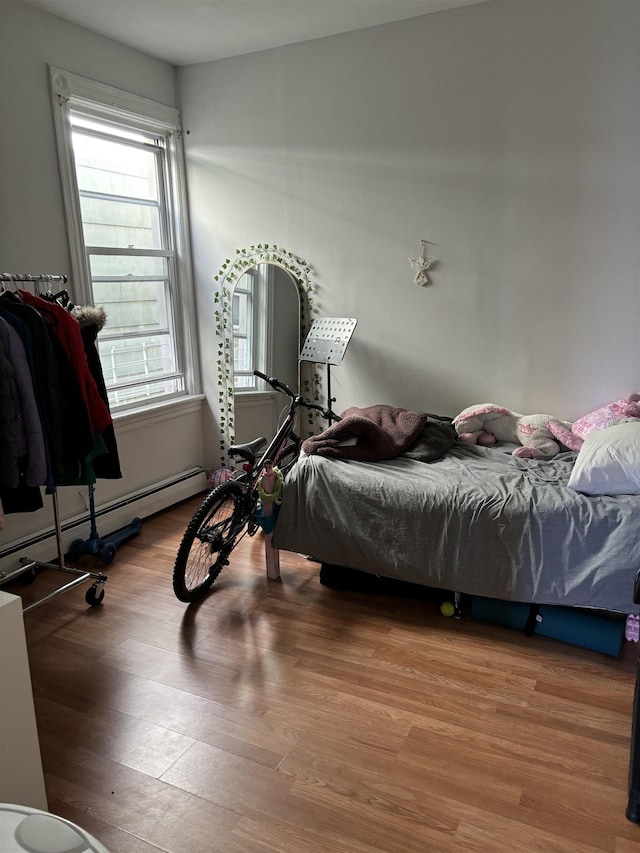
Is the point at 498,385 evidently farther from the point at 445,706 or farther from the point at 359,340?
the point at 445,706

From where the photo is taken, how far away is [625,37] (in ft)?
9.21

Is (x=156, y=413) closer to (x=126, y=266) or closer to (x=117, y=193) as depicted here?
(x=126, y=266)

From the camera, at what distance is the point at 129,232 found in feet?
12.5

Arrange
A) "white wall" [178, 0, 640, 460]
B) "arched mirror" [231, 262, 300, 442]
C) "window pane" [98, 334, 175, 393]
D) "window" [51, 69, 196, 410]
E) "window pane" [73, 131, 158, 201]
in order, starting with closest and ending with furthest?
1. "white wall" [178, 0, 640, 460]
2. "window" [51, 69, 196, 410]
3. "window pane" [73, 131, 158, 201]
4. "window pane" [98, 334, 175, 393]
5. "arched mirror" [231, 262, 300, 442]

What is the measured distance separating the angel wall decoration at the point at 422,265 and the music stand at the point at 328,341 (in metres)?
0.43

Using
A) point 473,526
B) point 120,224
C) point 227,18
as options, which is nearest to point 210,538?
point 473,526

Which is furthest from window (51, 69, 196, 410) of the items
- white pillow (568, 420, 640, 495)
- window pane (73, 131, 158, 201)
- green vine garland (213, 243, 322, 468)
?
white pillow (568, 420, 640, 495)

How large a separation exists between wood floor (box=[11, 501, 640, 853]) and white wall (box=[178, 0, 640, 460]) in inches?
55.5

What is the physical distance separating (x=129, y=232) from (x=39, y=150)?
2.50 feet

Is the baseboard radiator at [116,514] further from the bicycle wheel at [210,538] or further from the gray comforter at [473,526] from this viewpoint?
the gray comforter at [473,526]

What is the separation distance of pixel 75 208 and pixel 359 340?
1711mm

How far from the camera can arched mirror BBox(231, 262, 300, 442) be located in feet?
12.5

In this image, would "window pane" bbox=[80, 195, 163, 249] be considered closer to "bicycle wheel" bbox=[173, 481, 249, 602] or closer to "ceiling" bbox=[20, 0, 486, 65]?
"ceiling" bbox=[20, 0, 486, 65]

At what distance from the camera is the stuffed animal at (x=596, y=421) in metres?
2.87
